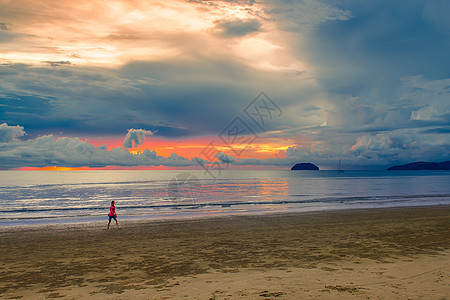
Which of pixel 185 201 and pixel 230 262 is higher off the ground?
pixel 230 262

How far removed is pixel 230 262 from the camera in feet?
38.8

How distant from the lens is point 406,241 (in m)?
15.3

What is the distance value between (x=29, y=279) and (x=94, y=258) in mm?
2872

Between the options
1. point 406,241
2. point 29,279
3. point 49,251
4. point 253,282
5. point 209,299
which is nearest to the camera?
point 209,299

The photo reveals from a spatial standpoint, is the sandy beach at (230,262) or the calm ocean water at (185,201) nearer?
the sandy beach at (230,262)

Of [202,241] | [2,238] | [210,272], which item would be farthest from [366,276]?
[2,238]

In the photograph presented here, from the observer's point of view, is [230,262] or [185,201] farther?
[185,201]

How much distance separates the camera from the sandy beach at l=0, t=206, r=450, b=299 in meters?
8.66

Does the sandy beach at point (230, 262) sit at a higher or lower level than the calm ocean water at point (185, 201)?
higher

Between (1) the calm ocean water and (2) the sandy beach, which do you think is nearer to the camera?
(2) the sandy beach

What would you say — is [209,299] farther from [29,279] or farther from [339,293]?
[29,279]

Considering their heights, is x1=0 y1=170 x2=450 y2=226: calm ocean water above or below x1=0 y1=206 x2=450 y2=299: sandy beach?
below

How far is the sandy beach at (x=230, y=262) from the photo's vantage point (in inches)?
341

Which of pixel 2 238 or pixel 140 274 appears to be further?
pixel 2 238
